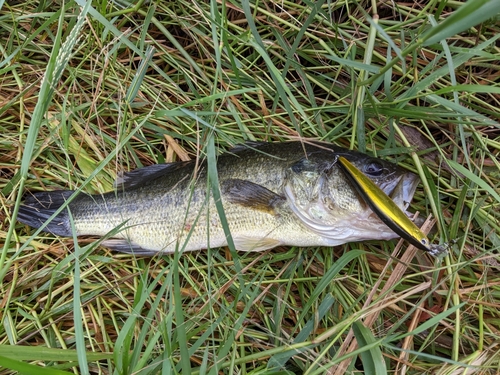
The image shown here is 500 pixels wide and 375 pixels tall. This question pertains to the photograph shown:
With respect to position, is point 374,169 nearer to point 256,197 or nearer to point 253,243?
point 256,197

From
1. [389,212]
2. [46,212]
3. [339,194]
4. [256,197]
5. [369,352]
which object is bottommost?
[369,352]

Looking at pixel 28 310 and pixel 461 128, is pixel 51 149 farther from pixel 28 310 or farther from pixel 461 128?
pixel 461 128

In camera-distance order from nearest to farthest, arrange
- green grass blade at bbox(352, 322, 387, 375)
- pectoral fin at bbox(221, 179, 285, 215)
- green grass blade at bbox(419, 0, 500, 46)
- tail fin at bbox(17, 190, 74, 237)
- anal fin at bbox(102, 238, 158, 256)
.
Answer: green grass blade at bbox(419, 0, 500, 46), green grass blade at bbox(352, 322, 387, 375), pectoral fin at bbox(221, 179, 285, 215), anal fin at bbox(102, 238, 158, 256), tail fin at bbox(17, 190, 74, 237)

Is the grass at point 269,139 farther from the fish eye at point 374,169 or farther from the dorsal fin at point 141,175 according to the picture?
the fish eye at point 374,169

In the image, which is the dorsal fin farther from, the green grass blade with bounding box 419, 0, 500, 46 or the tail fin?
the green grass blade with bounding box 419, 0, 500, 46

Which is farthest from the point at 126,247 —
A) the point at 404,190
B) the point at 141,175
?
the point at 404,190

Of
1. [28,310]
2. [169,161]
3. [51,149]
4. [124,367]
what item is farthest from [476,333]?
[51,149]

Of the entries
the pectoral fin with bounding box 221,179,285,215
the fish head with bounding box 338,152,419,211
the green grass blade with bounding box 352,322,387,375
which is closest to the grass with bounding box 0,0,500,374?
the green grass blade with bounding box 352,322,387,375
